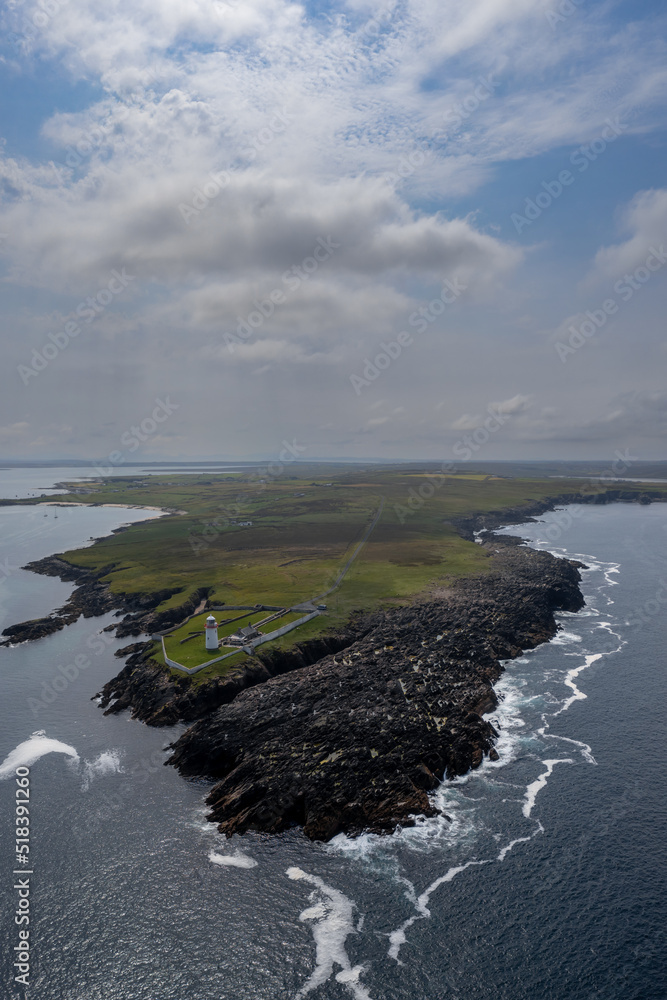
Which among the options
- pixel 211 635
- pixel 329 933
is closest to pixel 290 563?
pixel 211 635

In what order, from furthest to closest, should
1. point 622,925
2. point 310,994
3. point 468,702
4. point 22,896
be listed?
point 468,702 < point 22,896 < point 622,925 < point 310,994

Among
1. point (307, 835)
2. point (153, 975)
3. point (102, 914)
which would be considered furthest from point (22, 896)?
point (307, 835)

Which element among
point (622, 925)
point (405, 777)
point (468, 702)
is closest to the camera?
point (622, 925)

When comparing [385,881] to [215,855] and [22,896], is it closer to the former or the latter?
[215,855]

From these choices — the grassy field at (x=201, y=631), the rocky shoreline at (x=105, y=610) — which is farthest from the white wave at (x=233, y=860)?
the rocky shoreline at (x=105, y=610)

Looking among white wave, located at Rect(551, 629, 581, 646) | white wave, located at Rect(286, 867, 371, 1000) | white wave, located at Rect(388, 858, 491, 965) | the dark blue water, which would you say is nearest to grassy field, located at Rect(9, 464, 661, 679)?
white wave, located at Rect(551, 629, 581, 646)

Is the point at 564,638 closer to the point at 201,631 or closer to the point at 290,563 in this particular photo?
the point at 201,631

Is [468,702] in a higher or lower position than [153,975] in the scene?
higher
